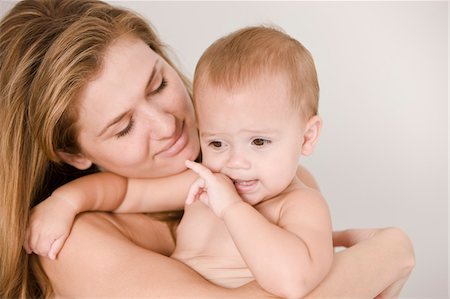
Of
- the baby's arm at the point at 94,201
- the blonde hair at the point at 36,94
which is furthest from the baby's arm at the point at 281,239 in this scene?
the blonde hair at the point at 36,94

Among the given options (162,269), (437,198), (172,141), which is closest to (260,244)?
(162,269)

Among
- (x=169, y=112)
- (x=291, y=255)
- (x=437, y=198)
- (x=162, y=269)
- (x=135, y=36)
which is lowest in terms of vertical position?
(x=437, y=198)

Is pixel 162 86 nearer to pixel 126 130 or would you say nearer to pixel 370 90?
pixel 126 130

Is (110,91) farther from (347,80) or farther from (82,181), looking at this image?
(347,80)

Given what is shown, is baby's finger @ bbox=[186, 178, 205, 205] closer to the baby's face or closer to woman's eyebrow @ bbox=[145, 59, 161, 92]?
the baby's face

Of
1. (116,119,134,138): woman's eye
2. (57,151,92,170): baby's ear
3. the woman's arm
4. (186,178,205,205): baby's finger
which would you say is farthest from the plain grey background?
(186,178,205,205): baby's finger

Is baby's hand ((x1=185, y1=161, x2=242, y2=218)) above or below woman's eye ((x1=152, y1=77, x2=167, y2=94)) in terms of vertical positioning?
below

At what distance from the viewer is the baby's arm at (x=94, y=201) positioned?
87.0 inches

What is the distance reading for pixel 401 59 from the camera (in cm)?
428

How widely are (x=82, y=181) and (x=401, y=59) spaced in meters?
2.50

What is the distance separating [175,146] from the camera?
238 centimetres

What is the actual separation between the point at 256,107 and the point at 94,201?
671mm

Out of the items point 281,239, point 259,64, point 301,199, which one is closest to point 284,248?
point 281,239

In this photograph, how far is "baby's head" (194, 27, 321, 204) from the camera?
198cm
